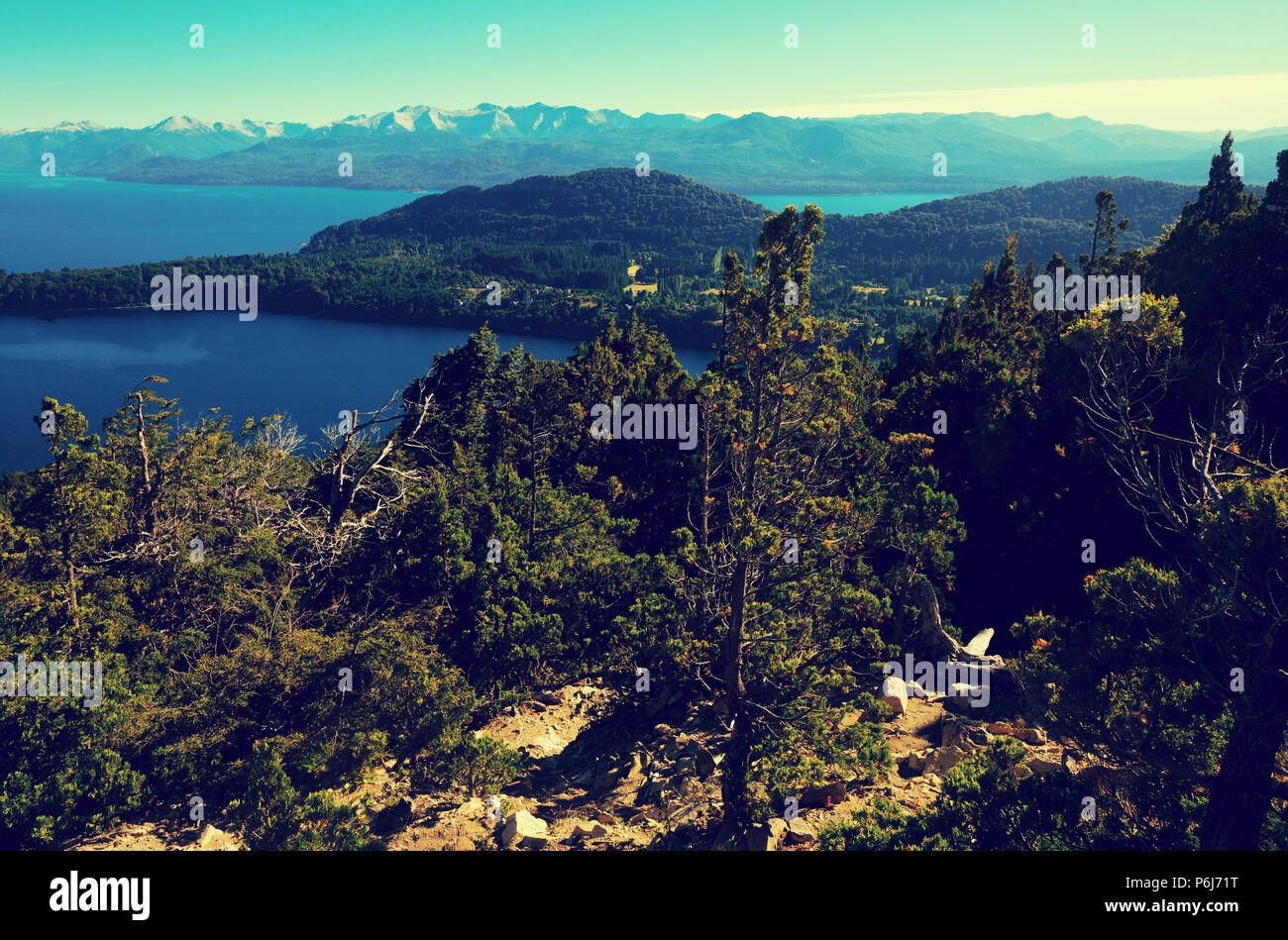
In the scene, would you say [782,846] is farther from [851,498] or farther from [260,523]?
[260,523]

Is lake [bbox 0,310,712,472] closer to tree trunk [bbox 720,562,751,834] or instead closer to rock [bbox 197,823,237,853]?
rock [bbox 197,823,237,853]

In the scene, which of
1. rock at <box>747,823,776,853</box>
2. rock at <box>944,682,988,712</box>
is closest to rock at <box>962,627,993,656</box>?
rock at <box>944,682,988,712</box>

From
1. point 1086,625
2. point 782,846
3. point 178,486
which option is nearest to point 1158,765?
point 1086,625

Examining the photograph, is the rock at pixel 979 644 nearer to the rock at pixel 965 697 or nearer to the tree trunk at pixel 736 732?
the rock at pixel 965 697

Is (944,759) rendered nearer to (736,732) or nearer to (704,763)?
(736,732)

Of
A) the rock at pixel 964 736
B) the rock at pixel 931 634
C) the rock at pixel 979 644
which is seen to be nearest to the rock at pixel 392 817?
the rock at pixel 964 736

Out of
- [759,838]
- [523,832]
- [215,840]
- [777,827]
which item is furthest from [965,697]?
[215,840]
